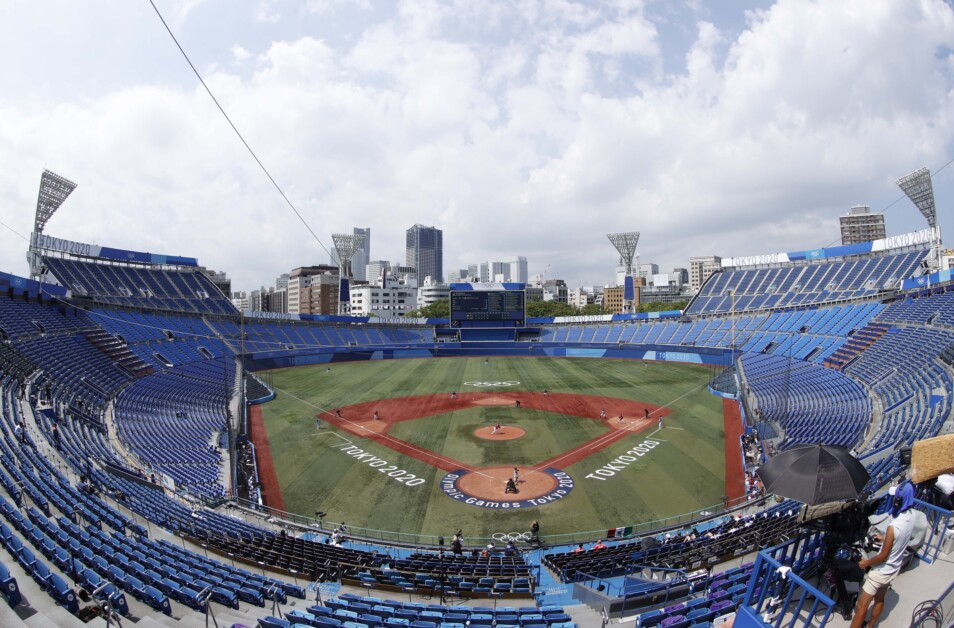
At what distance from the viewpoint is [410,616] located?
32.9ft

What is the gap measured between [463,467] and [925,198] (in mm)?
63208

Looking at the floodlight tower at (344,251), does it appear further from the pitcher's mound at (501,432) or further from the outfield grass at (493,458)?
the pitcher's mound at (501,432)

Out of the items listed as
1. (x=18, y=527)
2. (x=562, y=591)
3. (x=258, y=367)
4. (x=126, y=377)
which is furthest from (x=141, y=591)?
(x=258, y=367)

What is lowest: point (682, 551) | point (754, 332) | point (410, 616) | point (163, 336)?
point (682, 551)

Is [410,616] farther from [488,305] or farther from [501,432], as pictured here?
[488,305]

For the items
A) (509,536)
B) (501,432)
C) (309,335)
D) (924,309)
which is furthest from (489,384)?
(924,309)

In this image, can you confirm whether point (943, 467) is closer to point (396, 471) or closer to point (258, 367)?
point (396, 471)

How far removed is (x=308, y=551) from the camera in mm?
14867

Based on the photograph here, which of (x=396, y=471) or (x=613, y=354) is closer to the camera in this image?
(x=396, y=471)

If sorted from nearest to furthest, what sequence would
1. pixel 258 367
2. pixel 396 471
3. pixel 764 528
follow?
pixel 764 528, pixel 396 471, pixel 258 367

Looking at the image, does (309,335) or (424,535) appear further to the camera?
(309,335)

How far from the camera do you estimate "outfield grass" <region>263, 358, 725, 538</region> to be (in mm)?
20234

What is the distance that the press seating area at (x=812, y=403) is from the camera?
25.1m

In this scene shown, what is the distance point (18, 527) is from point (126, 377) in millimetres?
32518
